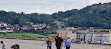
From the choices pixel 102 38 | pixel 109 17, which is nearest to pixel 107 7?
pixel 109 17

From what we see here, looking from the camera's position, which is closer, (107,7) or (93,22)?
(93,22)

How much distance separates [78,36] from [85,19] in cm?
4667

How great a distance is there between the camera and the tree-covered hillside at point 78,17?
124 metres

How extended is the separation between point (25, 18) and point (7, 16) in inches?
505

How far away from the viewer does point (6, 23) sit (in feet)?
502

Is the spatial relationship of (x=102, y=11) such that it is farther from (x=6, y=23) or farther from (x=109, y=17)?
(x=6, y=23)

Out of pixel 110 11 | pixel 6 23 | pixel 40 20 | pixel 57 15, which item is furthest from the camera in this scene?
pixel 57 15

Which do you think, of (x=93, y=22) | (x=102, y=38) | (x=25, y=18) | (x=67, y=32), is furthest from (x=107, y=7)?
(x=102, y=38)

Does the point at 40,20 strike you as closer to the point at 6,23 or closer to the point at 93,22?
the point at 6,23

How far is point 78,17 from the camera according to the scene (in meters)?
139

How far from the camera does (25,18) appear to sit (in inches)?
6594

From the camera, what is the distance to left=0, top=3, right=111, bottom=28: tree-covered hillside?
124m

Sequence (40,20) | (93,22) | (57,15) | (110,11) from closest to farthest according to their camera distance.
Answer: (93,22) → (110,11) → (40,20) → (57,15)

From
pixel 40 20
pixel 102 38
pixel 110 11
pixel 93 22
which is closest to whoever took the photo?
pixel 102 38
